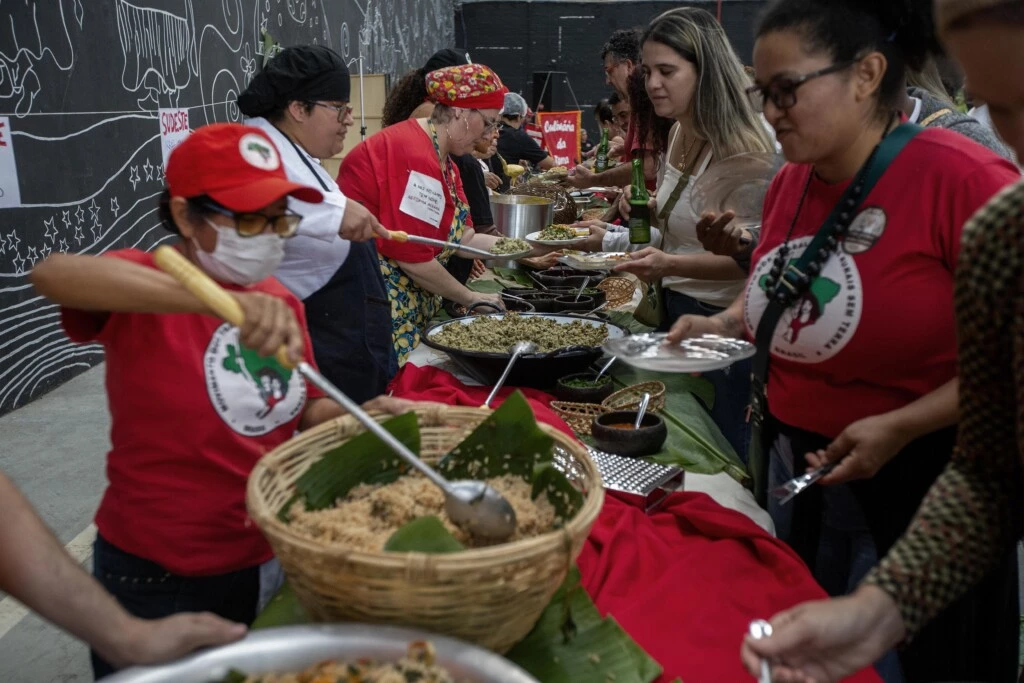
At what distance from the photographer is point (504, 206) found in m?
5.06

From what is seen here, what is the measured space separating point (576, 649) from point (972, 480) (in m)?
0.60

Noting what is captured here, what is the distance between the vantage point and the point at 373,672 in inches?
39.7

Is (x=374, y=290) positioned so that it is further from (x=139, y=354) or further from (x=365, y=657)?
(x=365, y=657)

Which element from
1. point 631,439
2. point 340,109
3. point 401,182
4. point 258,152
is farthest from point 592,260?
point 258,152

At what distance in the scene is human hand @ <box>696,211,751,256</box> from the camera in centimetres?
222

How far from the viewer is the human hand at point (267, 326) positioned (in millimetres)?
1147

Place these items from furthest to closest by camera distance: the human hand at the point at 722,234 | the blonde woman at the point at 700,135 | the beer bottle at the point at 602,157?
the beer bottle at the point at 602,157, the blonde woman at the point at 700,135, the human hand at the point at 722,234

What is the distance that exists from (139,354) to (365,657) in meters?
0.65

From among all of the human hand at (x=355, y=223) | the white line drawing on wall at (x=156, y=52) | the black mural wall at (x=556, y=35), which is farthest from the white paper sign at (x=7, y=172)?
the black mural wall at (x=556, y=35)

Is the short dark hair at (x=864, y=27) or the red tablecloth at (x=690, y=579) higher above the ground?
the short dark hair at (x=864, y=27)

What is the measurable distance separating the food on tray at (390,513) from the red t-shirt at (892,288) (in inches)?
26.5

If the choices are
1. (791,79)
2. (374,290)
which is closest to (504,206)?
(374,290)

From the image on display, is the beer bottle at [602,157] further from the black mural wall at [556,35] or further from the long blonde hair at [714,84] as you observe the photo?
the black mural wall at [556,35]

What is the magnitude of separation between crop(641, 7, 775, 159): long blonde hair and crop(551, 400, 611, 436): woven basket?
1.00m
